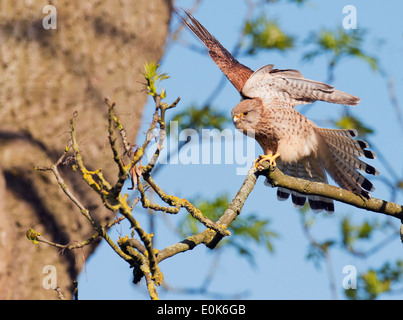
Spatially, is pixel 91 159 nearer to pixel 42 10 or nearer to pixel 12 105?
pixel 12 105

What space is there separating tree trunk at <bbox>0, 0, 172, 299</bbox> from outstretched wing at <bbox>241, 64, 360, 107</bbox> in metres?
1.27

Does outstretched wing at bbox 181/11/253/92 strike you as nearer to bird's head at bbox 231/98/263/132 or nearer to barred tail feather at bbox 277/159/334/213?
bird's head at bbox 231/98/263/132

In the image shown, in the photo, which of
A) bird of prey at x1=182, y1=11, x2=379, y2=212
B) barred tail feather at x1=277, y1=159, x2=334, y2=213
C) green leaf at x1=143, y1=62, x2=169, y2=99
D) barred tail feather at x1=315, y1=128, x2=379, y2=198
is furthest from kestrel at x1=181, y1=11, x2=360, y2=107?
green leaf at x1=143, y1=62, x2=169, y2=99

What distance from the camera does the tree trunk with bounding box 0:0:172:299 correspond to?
3188 millimetres

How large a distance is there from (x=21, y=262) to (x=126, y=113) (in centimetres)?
111

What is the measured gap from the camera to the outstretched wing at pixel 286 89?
4094 millimetres

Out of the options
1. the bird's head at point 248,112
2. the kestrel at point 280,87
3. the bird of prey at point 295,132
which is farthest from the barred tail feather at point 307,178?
the kestrel at point 280,87

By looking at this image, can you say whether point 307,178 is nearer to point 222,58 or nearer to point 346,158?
point 346,158

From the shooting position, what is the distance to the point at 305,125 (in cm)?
460

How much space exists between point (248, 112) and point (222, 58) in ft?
2.91

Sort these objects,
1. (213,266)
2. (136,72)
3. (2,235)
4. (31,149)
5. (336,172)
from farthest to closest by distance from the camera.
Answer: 1. (213,266)
2. (336,172)
3. (136,72)
4. (31,149)
5. (2,235)

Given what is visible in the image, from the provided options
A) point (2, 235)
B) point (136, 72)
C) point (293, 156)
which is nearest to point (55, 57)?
point (136, 72)

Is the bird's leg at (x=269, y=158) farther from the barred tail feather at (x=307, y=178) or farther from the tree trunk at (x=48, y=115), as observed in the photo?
the tree trunk at (x=48, y=115)

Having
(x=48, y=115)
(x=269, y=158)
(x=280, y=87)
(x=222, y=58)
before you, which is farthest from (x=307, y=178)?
(x=48, y=115)
